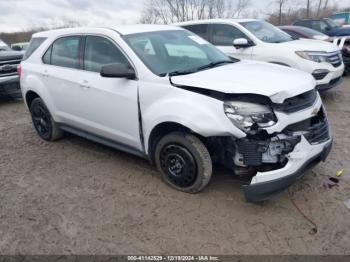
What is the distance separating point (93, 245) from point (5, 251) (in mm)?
764

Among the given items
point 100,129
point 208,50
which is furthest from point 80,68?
point 208,50

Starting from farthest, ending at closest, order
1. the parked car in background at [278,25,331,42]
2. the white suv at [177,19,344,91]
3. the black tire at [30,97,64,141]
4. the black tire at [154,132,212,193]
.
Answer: the parked car in background at [278,25,331,42] < the white suv at [177,19,344,91] < the black tire at [30,97,64,141] < the black tire at [154,132,212,193]

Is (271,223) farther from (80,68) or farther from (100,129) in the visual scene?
(80,68)

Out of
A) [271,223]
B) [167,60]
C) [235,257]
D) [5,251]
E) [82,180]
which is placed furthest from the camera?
[82,180]

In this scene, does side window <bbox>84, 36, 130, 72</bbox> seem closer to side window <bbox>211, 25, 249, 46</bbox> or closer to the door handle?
the door handle

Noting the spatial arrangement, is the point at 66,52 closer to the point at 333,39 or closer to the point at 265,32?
the point at 265,32

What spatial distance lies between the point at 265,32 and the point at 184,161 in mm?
4961

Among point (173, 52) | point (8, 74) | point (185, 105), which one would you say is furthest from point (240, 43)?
point (8, 74)

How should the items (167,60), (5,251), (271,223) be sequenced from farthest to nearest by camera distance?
(167,60) → (271,223) → (5,251)

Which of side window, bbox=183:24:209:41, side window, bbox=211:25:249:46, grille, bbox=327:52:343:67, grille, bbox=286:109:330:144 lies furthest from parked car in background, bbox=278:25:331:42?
grille, bbox=286:109:330:144

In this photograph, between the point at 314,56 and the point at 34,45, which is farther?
the point at 314,56

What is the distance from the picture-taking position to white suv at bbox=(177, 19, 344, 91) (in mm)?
6406

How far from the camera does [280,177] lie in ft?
9.66

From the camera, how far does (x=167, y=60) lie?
3754mm
